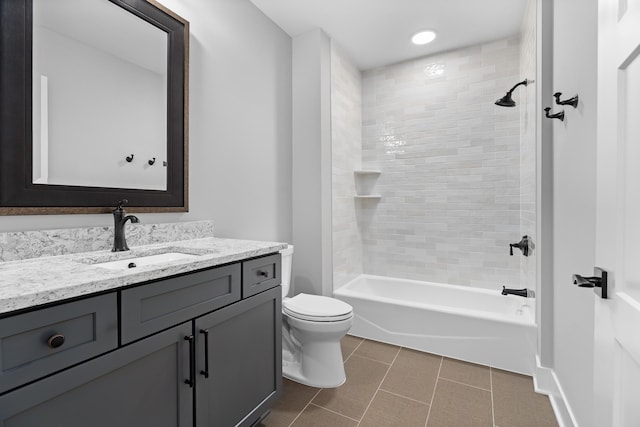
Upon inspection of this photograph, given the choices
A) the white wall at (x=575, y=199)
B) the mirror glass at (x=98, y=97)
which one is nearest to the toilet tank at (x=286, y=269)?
the mirror glass at (x=98, y=97)

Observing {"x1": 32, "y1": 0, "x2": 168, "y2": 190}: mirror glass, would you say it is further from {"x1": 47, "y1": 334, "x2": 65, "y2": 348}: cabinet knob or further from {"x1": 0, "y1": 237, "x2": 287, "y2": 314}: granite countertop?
{"x1": 47, "y1": 334, "x2": 65, "y2": 348}: cabinet knob

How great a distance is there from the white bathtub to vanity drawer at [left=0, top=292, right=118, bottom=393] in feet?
6.56

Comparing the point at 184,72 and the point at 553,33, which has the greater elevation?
the point at 553,33

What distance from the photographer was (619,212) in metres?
0.73

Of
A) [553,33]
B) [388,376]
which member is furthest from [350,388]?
[553,33]

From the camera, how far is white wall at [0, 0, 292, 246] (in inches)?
72.4

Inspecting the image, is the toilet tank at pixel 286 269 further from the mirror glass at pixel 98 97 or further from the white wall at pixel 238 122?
the mirror glass at pixel 98 97

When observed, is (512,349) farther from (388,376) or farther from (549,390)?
(388,376)

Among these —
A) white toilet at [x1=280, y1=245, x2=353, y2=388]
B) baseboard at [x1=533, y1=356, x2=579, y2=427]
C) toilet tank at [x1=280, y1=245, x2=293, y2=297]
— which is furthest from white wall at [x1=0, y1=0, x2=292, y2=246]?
baseboard at [x1=533, y1=356, x2=579, y2=427]

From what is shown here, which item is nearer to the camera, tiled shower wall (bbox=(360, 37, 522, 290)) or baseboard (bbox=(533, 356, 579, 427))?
baseboard (bbox=(533, 356, 579, 427))

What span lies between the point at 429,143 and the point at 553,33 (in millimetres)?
1295

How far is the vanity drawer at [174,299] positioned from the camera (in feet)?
3.05

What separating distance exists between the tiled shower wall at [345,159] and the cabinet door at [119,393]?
1790 millimetres

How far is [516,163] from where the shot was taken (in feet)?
8.62
